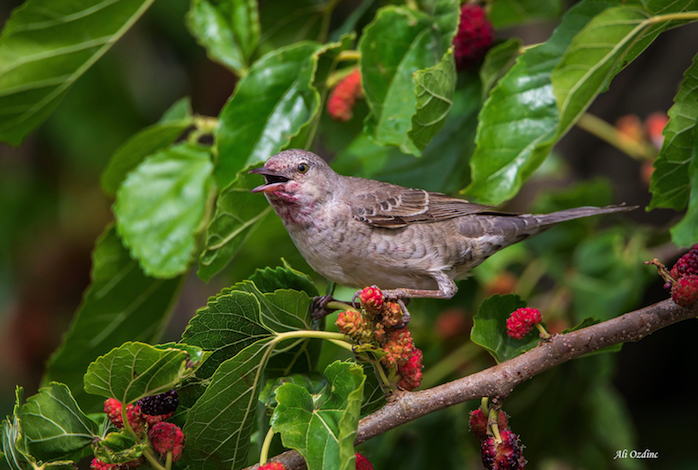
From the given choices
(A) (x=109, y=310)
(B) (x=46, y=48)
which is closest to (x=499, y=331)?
(A) (x=109, y=310)

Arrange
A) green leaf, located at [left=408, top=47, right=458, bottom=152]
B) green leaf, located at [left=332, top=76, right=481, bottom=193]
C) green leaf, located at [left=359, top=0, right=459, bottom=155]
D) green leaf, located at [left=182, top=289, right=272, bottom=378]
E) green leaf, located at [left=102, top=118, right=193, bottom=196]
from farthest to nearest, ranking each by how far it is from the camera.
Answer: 1. green leaf, located at [left=102, top=118, right=193, bottom=196]
2. green leaf, located at [left=332, top=76, right=481, bottom=193]
3. green leaf, located at [left=359, top=0, right=459, bottom=155]
4. green leaf, located at [left=408, top=47, right=458, bottom=152]
5. green leaf, located at [left=182, top=289, right=272, bottom=378]

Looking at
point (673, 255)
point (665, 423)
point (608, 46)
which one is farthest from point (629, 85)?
point (608, 46)

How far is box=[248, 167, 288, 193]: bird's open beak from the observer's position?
2.19 meters

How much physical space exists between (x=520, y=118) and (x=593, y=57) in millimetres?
310

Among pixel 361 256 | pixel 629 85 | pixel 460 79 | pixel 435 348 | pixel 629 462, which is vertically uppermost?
pixel 460 79

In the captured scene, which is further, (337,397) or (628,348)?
(628,348)

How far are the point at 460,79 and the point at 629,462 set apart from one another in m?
2.24

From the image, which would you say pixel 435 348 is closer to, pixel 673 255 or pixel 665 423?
pixel 673 255

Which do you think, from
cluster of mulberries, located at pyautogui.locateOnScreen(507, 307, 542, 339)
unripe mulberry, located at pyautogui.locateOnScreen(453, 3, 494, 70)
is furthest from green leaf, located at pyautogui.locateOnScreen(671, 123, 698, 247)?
unripe mulberry, located at pyautogui.locateOnScreen(453, 3, 494, 70)

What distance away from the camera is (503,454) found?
1.69m

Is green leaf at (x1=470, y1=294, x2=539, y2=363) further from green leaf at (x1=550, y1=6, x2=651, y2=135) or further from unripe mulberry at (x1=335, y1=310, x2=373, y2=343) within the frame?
green leaf at (x1=550, y1=6, x2=651, y2=135)

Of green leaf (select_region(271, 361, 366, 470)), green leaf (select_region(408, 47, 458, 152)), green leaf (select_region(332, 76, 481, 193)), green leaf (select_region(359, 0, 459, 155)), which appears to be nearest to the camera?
green leaf (select_region(271, 361, 366, 470))

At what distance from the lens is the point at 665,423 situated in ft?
14.7

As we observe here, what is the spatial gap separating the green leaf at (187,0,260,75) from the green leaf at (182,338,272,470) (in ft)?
5.09
